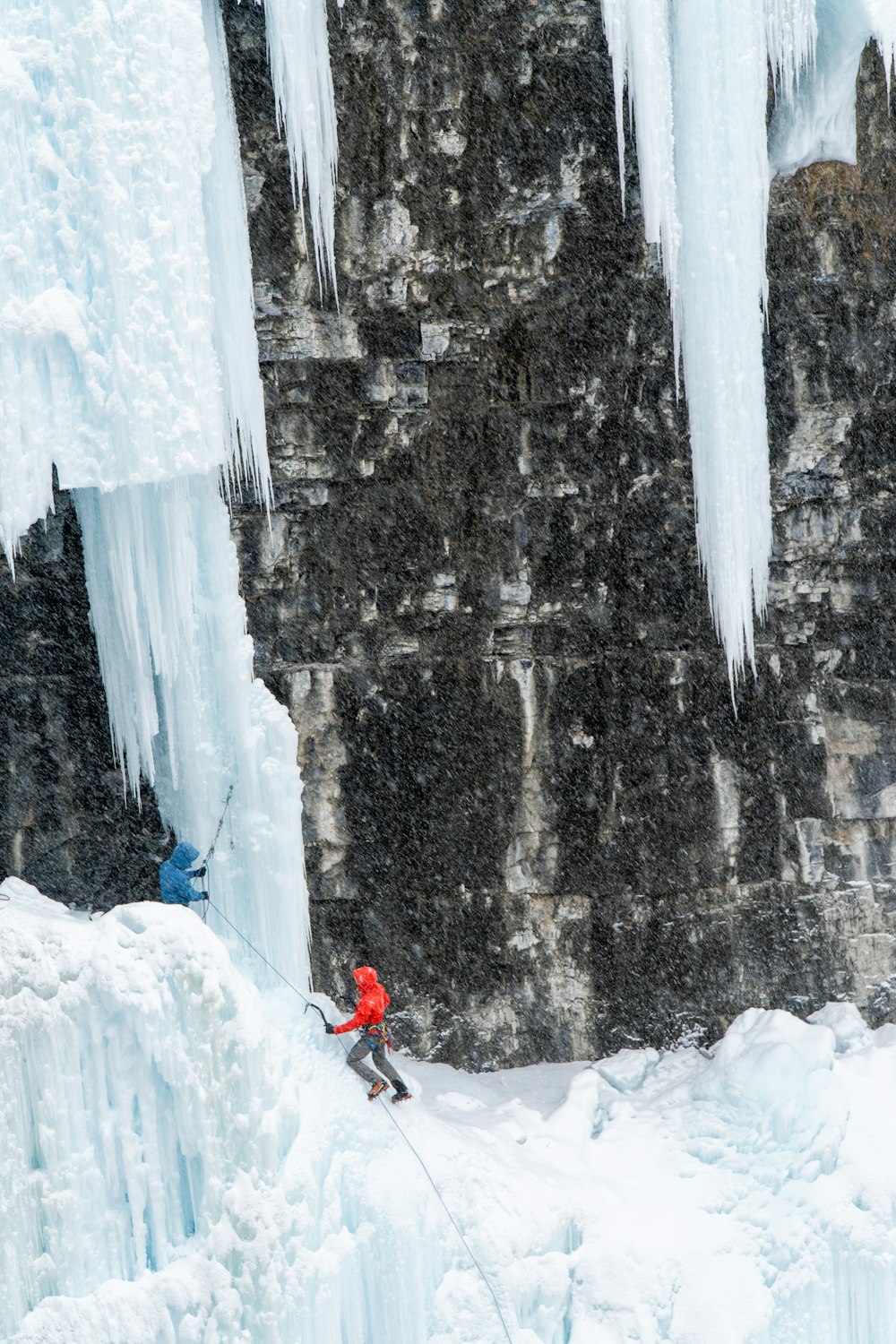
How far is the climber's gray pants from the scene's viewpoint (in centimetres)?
734

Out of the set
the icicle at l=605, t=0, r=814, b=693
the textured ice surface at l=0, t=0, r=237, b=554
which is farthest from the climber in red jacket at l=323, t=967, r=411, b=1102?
the icicle at l=605, t=0, r=814, b=693

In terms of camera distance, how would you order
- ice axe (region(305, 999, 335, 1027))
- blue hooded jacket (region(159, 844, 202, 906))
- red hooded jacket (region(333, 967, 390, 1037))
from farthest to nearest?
blue hooded jacket (region(159, 844, 202, 906))
ice axe (region(305, 999, 335, 1027))
red hooded jacket (region(333, 967, 390, 1037))

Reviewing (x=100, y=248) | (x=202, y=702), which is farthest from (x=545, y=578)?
(x=100, y=248)

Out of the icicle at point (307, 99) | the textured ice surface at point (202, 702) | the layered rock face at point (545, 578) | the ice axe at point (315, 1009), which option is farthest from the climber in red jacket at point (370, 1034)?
the icicle at point (307, 99)

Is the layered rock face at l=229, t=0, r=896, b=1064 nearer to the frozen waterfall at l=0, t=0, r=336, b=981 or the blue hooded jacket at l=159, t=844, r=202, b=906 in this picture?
the frozen waterfall at l=0, t=0, r=336, b=981

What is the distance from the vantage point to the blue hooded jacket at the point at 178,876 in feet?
25.2

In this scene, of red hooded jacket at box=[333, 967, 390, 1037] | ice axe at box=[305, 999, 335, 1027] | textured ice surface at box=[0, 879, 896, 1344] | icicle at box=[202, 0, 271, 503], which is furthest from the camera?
icicle at box=[202, 0, 271, 503]

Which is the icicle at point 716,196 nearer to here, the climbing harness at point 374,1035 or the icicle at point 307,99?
the icicle at point 307,99

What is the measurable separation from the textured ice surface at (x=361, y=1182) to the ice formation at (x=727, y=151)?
3841mm

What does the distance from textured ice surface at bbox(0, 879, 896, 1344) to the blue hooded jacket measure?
1.58ft

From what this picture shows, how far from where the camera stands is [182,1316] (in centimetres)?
628

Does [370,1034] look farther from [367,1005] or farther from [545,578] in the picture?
[545,578]

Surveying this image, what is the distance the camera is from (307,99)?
322 inches

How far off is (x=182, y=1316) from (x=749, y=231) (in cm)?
689
